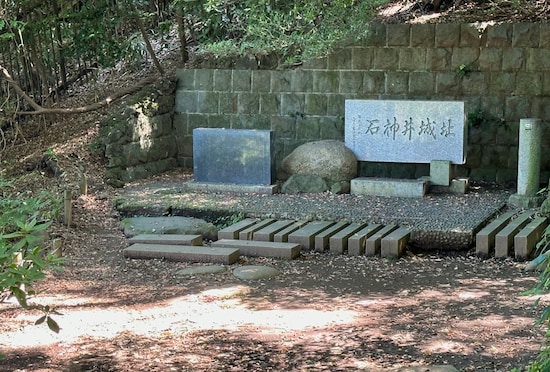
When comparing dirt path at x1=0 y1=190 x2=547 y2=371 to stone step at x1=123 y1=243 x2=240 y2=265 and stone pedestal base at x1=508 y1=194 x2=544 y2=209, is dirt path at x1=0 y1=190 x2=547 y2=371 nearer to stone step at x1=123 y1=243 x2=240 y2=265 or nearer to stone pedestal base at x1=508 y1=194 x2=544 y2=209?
stone step at x1=123 y1=243 x2=240 y2=265

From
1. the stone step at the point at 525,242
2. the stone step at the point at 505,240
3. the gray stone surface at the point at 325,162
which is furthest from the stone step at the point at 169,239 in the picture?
the stone step at the point at 525,242

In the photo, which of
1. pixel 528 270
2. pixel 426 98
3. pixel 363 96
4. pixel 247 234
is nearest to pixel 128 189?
pixel 247 234

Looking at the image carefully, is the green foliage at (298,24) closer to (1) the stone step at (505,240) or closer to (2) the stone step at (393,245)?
(2) the stone step at (393,245)

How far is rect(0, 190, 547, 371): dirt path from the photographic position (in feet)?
16.6

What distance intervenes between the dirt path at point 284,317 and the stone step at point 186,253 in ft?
0.37

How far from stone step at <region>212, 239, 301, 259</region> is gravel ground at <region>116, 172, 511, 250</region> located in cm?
109

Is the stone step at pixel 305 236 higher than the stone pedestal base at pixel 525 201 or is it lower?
lower

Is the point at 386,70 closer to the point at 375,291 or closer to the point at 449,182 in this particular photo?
the point at 449,182

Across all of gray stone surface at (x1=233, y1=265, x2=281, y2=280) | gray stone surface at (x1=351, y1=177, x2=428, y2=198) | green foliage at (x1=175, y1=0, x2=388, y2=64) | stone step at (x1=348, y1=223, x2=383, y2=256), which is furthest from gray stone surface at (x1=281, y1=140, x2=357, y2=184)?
gray stone surface at (x1=233, y1=265, x2=281, y2=280)

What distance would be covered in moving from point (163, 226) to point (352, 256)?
206 cm

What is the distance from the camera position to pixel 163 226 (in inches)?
339

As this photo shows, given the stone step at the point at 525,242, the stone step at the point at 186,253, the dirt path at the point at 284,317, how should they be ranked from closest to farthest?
the dirt path at the point at 284,317 → the stone step at the point at 186,253 → the stone step at the point at 525,242

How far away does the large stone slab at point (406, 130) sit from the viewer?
10.1m

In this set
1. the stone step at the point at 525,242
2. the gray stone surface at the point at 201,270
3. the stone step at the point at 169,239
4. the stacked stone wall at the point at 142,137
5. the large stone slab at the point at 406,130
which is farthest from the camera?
the stacked stone wall at the point at 142,137
